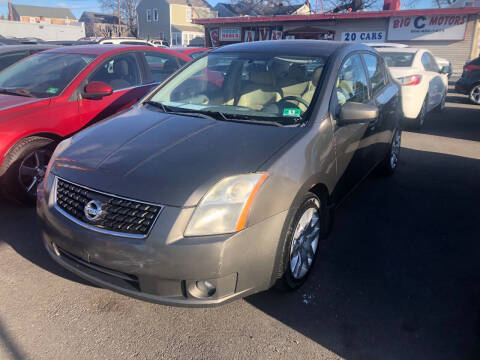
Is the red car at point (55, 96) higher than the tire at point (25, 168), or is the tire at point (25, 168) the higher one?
the red car at point (55, 96)

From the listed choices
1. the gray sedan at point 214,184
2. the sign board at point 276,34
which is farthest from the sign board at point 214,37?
the gray sedan at point 214,184

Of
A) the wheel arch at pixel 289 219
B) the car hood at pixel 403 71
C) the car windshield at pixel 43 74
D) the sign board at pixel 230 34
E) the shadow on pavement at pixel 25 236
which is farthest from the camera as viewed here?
the sign board at pixel 230 34

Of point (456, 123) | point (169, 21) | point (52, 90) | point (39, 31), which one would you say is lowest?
point (456, 123)

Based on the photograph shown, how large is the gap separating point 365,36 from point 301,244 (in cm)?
2227

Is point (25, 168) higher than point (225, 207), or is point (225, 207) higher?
point (225, 207)

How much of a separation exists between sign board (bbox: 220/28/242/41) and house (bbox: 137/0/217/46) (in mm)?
21703

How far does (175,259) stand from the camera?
2.17 meters

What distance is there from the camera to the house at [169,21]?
47.4m

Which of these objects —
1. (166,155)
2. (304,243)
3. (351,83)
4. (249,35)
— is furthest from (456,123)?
(249,35)

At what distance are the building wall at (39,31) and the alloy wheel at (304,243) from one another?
3291cm

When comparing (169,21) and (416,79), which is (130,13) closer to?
(169,21)

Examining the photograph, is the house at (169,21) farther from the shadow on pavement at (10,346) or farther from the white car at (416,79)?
the shadow on pavement at (10,346)

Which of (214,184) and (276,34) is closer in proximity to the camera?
(214,184)

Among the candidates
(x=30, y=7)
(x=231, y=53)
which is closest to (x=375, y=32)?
(x=231, y=53)
